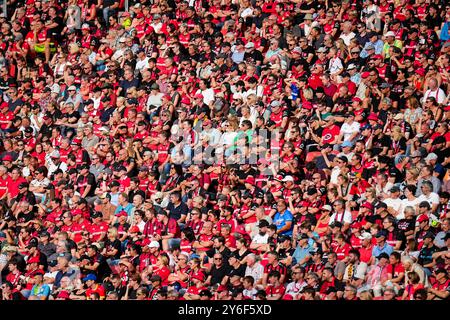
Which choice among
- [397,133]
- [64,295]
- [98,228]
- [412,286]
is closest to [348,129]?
[397,133]

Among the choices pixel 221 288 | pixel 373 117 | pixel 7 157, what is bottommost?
pixel 221 288

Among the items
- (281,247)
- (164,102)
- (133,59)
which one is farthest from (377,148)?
(133,59)

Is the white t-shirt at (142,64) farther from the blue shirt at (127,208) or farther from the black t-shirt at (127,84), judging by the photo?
the blue shirt at (127,208)

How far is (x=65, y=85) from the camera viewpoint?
22.0 m

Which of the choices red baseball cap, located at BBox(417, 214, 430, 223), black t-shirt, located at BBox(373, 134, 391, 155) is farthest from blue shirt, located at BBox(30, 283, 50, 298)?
red baseball cap, located at BBox(417, 214, 430, 223)

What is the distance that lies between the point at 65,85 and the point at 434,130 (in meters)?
6.79

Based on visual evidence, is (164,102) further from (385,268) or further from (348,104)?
(385,268)

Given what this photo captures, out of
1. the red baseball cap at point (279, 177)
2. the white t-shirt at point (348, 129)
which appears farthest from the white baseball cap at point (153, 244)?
the white t-shirt at point (348, 129)

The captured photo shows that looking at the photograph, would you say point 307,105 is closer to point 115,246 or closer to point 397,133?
point 397,133

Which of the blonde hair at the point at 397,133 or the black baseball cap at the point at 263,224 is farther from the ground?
the blonde hair at the point at 397,133

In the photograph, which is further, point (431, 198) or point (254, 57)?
point (254, 57)

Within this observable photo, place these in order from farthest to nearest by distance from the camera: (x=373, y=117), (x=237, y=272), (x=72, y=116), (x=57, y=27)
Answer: (x=57, y=27), (x=72, y=116), (x=373, y=117), (x=237, y=272)

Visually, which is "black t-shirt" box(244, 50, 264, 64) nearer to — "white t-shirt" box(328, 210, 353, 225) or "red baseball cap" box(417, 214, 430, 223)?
"white t-shirt" box(328, 210, 353, 225)

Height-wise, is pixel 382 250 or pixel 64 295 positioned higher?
pixel 382 250
